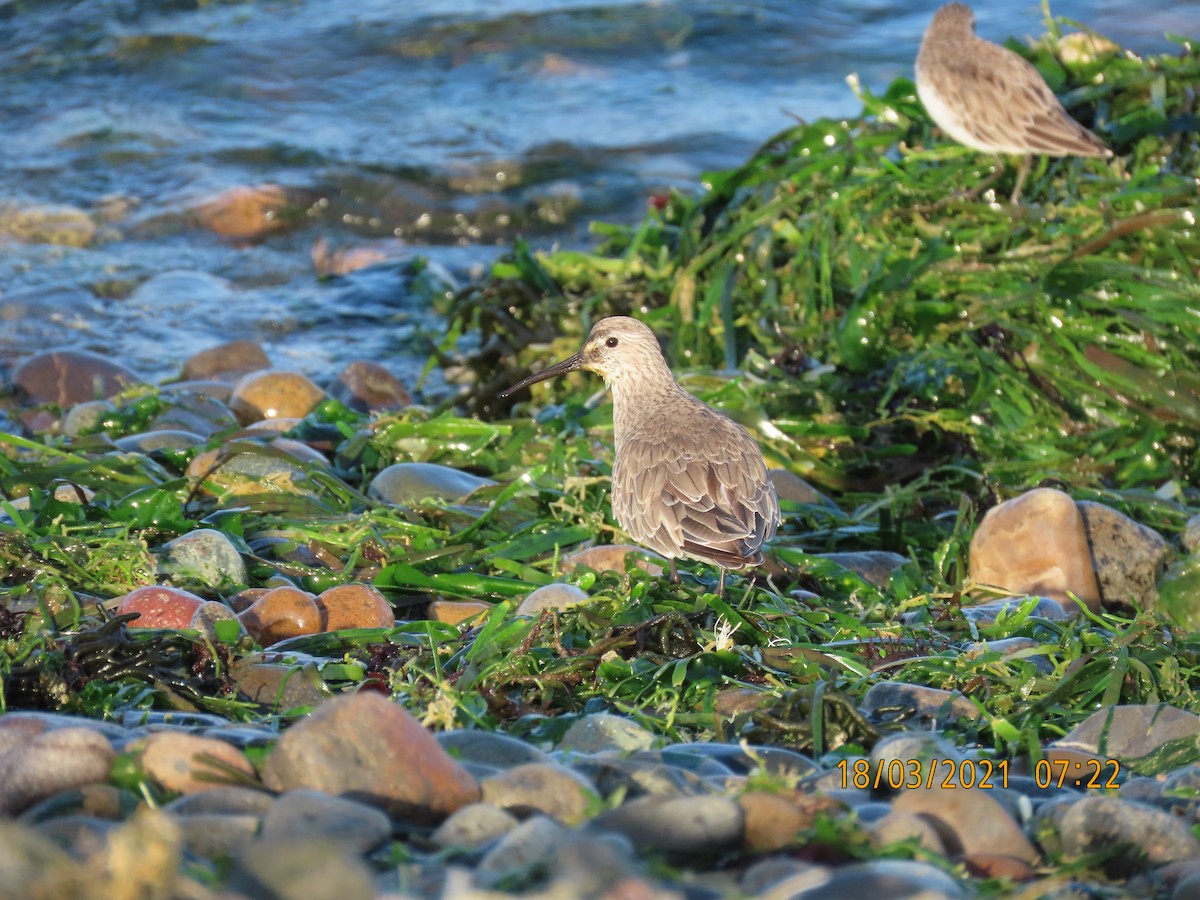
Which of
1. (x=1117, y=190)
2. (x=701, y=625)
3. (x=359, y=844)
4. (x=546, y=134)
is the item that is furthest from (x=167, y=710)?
(x=546, y=134)

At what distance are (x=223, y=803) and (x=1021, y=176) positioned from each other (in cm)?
523

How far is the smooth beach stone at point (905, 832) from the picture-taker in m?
2.32

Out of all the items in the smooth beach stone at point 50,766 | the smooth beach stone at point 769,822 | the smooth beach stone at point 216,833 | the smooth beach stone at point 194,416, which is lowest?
the smooth beach stone at point 194,416

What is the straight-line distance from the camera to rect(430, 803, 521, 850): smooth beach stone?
225 centimetres

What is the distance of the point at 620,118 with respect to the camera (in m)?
11.5

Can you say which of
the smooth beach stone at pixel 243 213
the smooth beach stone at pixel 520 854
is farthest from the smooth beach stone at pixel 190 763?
the smooth beach stone at pixel 243 213

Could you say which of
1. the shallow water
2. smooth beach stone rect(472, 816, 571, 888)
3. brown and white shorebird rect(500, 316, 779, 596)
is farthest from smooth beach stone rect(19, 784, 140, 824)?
the shallow water

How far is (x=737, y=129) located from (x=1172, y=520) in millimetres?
7032

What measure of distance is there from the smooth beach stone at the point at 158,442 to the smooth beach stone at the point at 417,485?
76cm

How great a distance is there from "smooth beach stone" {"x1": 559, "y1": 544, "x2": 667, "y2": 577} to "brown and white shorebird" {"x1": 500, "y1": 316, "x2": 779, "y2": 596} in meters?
0.09

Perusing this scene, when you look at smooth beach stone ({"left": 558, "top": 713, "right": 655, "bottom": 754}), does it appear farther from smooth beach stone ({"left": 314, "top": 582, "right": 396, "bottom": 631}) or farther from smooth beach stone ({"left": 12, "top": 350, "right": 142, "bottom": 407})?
smooth beach stone ({"left": 12, "top": 350, "right": 142, "bottom": 407})

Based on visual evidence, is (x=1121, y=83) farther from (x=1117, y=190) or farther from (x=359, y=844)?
(x=359, y=844)

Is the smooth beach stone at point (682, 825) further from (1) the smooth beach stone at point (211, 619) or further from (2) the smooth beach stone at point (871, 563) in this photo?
(2) the smooth beach stone at point (871, 563)

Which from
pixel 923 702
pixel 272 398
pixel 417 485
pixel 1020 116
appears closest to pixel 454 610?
pixel 417 485
